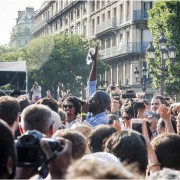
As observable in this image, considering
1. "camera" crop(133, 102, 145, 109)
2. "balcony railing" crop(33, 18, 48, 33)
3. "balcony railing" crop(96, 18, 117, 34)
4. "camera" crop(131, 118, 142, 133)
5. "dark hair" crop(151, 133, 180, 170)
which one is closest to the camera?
"dark hair" crop(151, 133, 180, 170)

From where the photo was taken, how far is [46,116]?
5062 mm

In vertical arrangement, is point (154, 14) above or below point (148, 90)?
above

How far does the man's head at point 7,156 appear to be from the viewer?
2934 mm

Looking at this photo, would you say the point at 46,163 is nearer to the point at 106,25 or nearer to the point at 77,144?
the point at 77,144

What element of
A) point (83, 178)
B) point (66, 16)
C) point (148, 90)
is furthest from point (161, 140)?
point (66, 16)

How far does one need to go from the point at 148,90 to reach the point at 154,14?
14.9 metres

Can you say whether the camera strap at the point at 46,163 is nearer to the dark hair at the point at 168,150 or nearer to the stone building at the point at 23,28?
the dark hair at the point at 168,150

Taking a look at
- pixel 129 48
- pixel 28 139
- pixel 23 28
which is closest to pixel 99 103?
pixel 28 139

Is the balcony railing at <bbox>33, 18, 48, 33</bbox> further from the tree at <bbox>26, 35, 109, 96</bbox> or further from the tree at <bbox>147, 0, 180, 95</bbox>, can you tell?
the tree at <bbox>147, 0, 180, 95</bbox>

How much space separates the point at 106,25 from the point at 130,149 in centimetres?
6295

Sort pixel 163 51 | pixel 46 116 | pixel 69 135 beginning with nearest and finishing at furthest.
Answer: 1. pixel 69 135
2. pixel 46 116
3. pixel 163 51

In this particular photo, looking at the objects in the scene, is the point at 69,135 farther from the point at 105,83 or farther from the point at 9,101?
the point at 105,83

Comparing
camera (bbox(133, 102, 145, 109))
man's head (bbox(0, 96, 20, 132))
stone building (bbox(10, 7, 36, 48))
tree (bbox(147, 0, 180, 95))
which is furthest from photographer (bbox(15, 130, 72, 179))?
stone building (bbox(10, 7, 36, 48))

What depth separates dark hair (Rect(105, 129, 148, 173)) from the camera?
457cm
